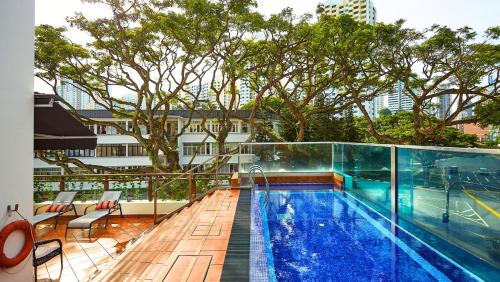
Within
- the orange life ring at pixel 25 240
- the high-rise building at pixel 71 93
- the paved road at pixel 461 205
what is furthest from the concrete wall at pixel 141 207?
the high-rise building at pixel 71 93

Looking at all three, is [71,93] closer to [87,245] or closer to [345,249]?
[87,245]

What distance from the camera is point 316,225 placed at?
6305 millimetres

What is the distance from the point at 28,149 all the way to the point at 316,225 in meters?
5.07

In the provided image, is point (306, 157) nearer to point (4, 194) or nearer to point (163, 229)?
point (163, 229)

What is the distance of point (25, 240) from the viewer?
10.3 feet

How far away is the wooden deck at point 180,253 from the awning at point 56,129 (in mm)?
1512

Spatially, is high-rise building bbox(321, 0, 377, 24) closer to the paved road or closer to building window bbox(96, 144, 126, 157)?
the paved road

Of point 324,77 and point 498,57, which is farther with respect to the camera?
point 324,77

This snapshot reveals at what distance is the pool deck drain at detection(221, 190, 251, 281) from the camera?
315cm

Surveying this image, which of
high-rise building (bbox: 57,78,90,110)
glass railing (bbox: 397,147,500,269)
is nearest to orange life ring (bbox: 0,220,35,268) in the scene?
glass railing (bbox: 397,147,500,269)

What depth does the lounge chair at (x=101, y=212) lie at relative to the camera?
6.16 metres

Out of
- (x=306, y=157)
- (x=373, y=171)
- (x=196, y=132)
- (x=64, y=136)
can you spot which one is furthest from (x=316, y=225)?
(x=196, y=132)

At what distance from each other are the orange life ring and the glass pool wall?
201 inches

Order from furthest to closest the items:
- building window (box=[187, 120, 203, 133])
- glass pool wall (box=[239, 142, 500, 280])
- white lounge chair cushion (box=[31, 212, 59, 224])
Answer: building window (box=[187, 120, 203, 133]) → white lounge chair cushion (box=[31, 212, 59, 224]) → glass pool wall (box=[239, 142, 500, 280])
